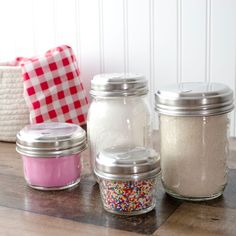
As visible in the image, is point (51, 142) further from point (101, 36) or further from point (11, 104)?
point (101, 36)

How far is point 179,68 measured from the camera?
4.27 ft

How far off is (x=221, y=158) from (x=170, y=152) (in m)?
0.08

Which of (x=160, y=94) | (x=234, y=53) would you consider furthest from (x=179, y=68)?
(x=160, y=94)

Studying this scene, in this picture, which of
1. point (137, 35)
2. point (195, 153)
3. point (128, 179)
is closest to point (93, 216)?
point (128, 179)

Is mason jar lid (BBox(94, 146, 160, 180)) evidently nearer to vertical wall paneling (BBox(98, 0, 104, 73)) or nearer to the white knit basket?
the white knit basket

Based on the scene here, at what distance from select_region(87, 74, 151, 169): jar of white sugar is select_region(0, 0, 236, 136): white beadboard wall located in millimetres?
409

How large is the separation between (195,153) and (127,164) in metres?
0.11

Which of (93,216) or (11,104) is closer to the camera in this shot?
(93,216)

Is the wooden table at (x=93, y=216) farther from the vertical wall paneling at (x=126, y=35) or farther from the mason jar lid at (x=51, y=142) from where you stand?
the vertical wall paneling at (x=126, y=35)

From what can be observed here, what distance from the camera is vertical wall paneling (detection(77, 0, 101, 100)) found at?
1.40 meters

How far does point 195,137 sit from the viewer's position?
2.60ft

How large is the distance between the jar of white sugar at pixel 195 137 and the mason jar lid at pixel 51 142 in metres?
0.17

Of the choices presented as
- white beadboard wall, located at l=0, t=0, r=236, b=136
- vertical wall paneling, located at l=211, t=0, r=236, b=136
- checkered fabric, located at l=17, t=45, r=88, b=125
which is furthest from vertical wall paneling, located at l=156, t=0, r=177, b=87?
checkered fabric, located at l=17, t=45, r=88, b=125

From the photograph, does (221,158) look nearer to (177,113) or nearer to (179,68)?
(177,113)
